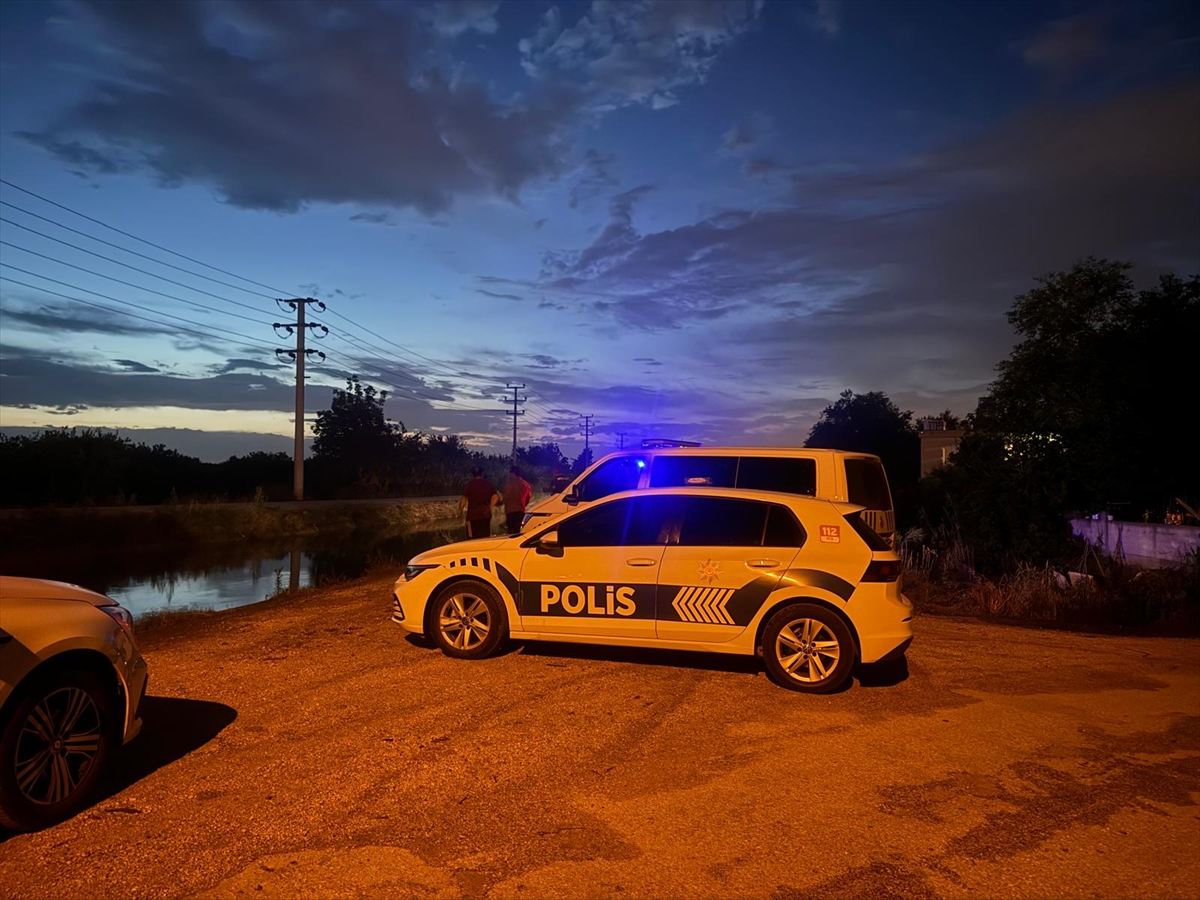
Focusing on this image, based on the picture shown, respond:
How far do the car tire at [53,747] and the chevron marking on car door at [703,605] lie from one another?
425cm

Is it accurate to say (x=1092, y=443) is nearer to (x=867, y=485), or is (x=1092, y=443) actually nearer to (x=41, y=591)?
(x=867, y=485)

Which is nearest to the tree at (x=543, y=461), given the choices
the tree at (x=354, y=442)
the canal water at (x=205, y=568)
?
the tree at (x=354, y=442)

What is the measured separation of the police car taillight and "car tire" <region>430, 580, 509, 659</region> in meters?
3.18

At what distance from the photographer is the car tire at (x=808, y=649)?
6934mm

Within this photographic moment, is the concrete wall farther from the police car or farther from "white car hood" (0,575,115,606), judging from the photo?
"white car hood" (0,575,115,606)

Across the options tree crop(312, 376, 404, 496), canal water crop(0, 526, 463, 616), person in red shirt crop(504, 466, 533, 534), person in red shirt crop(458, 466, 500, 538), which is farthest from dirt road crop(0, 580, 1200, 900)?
tree crop(312, 376, 404, 496)

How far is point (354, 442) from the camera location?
69625 mm

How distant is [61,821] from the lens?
424 cm

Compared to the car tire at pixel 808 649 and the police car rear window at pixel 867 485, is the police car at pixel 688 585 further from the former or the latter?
the police car rear window at pixel 867 485

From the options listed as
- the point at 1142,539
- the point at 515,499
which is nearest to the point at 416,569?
the point at 515,499

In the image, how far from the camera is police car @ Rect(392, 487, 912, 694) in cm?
700

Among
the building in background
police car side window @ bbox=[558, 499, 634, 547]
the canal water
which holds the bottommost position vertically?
the canal water

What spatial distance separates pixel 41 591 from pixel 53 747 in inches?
32.9

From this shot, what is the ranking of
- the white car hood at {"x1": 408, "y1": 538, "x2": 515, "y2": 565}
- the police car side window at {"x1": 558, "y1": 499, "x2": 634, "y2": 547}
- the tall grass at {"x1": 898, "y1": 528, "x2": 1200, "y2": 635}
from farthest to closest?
the tall grass at {"x1": 898, "y1": 528, "x2": 1200, "y2": 635}, the white car hood at {"x1": 408, "y1": 538, "x2": 515, "y2": 565}, the police car side window at {"x1": 558, "y1": 499, "x2": 634, "y2": 547}
